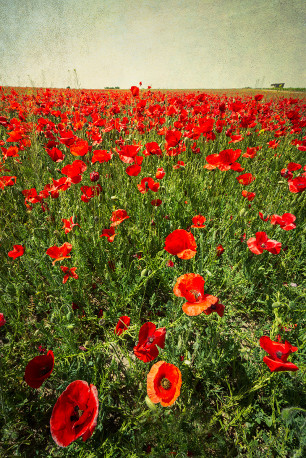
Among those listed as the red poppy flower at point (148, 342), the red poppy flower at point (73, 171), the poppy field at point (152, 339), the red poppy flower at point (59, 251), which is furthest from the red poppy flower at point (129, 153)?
the red poppy flower at point (148, 342)

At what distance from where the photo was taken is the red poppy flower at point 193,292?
1.03m

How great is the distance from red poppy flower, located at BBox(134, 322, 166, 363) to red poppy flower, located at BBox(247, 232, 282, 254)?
825mm

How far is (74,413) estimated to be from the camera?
37.2 inches

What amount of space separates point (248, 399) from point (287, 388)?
252 mm

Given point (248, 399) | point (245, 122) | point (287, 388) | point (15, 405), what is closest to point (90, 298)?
point (15, 405)

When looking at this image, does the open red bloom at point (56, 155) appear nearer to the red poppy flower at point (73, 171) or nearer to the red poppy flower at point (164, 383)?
the red poppy flower at point (73, 171)

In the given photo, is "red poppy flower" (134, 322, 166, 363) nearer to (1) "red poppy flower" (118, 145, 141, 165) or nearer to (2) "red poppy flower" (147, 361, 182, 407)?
(2) "red poppy flower" (147, 361, 182, 407)

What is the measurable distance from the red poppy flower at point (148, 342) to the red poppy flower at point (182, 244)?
1.46ft

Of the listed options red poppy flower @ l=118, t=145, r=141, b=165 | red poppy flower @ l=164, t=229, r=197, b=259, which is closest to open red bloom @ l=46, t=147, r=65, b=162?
red poppy flower @ l=118, t=145, r=141, b=165

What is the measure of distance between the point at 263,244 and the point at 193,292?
2.22ft

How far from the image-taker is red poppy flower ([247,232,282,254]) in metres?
1.46

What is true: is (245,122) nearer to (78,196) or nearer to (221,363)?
(78,196)

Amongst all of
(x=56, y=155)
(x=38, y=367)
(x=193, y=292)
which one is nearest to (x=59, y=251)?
(x=38, y=367)

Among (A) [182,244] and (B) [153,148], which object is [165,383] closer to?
(A) [182,244]
